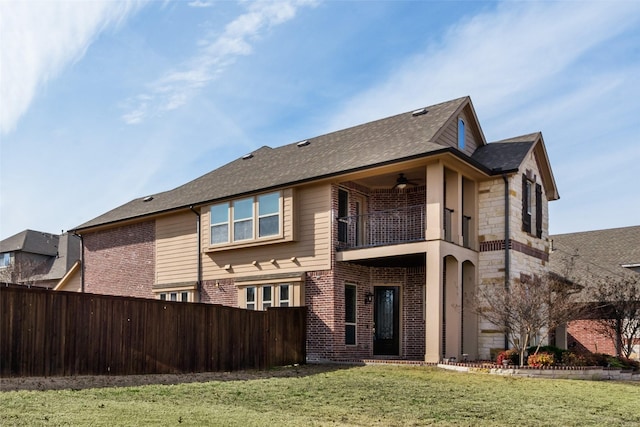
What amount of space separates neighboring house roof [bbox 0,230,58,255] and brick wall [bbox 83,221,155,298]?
71.9ft

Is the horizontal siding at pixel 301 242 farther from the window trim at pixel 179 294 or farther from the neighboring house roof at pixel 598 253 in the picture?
the neighboring house roof at pixel 598 253

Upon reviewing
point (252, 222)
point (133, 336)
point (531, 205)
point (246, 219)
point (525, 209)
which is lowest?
point (133, 336)

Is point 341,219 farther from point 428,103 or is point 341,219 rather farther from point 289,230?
point 428,103

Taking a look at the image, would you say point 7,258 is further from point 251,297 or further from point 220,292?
point 251,297

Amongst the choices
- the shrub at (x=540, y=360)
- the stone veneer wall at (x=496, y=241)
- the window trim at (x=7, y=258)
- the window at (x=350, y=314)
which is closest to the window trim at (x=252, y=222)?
the window at (x=350, y=314)

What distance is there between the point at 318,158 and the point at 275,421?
1373 cm

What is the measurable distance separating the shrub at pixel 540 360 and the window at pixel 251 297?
8.56 meters

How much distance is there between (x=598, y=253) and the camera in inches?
1258

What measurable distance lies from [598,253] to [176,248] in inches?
803

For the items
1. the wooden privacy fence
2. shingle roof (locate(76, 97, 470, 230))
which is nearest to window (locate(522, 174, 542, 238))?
shingle roof (locate(76, 97, 470, 230))

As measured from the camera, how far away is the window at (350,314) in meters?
19.1

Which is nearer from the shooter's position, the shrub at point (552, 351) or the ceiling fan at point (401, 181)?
the shrub at point (552, 351)

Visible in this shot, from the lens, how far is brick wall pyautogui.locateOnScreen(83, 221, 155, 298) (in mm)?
24609

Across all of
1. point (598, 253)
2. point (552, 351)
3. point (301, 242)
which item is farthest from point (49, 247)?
point (552, 351)
